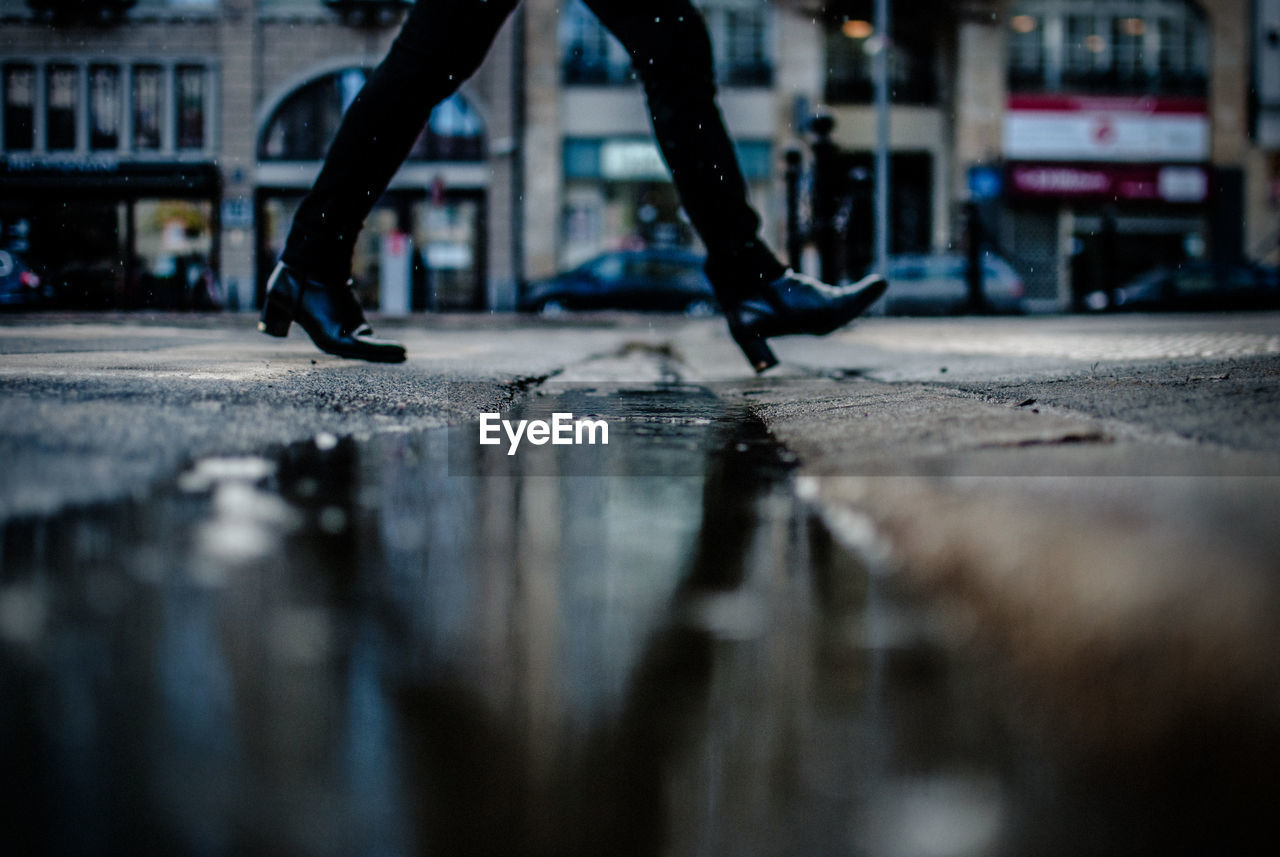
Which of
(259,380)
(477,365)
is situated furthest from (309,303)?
(259,380)

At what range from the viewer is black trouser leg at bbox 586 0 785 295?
187cm

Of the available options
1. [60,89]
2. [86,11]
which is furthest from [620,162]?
[60,89]

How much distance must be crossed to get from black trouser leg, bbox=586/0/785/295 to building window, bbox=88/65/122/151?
19.6 metres

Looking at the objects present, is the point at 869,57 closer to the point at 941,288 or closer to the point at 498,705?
the point at 941,288

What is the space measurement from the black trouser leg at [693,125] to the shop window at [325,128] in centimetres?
1760

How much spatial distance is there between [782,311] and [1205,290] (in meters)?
16.7

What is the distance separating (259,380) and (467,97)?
720 inches

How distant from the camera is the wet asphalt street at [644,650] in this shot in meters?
0.35

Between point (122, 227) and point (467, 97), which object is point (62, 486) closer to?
point (467, 97)

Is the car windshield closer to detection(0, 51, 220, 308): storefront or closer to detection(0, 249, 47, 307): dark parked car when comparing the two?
detection(0, 249, 47, 307): dark parked car

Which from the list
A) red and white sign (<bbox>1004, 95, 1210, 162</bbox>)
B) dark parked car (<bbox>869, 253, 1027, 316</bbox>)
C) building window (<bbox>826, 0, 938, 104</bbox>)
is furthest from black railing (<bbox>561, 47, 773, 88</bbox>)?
dark parked car (<bbox>869, 253, 1027, 316</bbox>)

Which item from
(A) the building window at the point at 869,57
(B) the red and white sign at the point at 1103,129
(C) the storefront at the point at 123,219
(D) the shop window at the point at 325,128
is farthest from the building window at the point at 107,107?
(B) the red and white sign at the point at 1103,129

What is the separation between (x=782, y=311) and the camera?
190 centimetres

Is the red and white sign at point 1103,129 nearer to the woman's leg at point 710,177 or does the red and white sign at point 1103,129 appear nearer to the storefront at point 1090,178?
the storefront at point 1090,178
